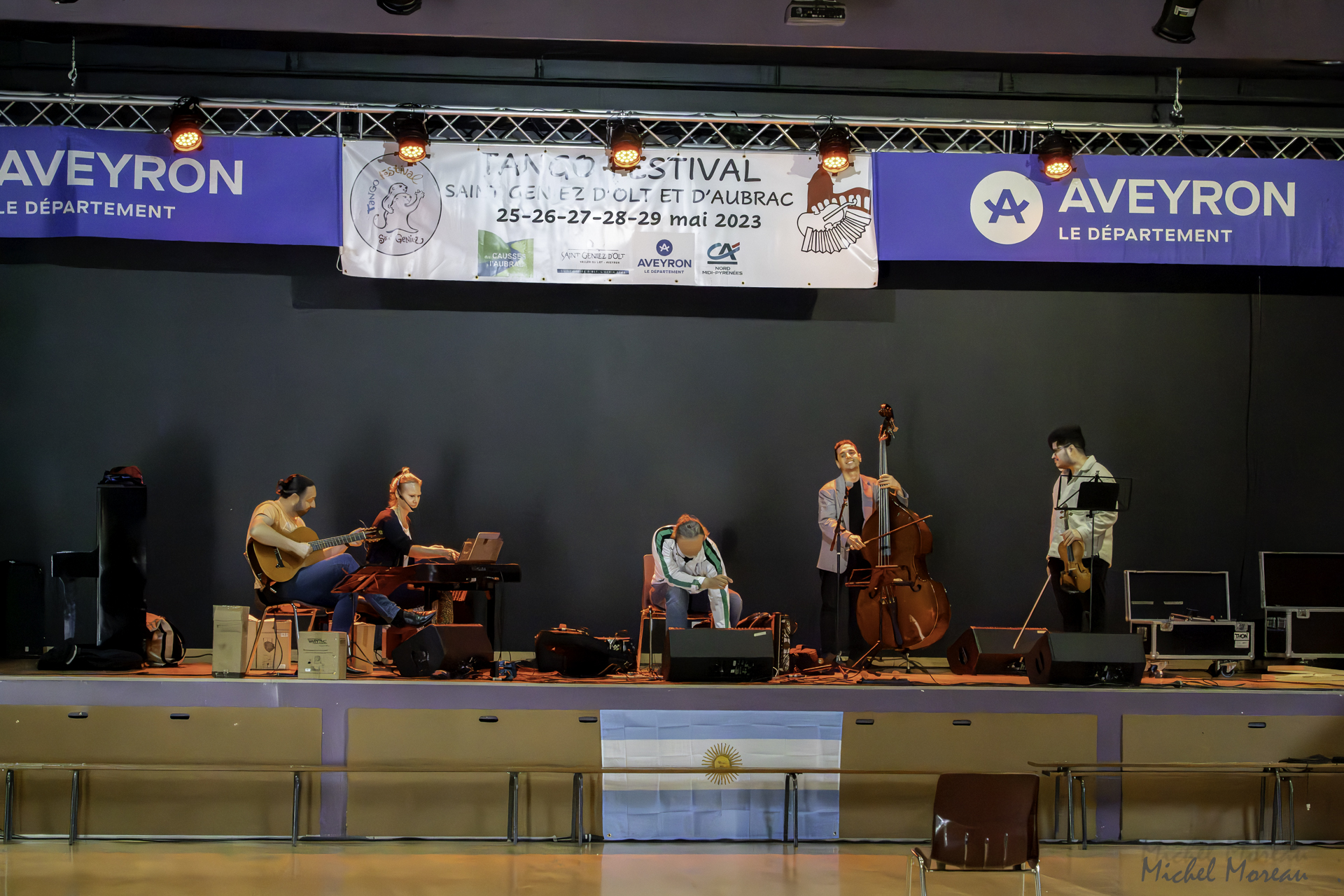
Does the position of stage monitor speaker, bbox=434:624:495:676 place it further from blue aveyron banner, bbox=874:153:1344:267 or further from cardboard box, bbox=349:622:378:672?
blue aveyron banner, bbox=874:153:1344:267

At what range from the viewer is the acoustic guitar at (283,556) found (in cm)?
632

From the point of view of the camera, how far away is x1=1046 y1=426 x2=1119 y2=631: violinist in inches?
265

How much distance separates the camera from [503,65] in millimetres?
7777

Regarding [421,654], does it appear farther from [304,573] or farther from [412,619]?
[304,573]

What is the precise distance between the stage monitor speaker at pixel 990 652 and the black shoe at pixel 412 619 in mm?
3022

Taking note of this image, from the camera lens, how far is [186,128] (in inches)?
263

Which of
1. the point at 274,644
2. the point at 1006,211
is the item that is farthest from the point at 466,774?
the point at 1006,211

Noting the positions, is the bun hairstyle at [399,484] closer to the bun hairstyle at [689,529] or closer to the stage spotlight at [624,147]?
the bun hairstyle at [689,529]

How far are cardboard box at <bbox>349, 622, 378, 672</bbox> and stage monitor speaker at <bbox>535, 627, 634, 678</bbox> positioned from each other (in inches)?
37.9

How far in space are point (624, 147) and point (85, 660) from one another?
4.09 metres

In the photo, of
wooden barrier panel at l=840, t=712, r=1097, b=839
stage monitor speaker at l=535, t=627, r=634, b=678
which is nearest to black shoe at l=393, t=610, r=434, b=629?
stage monitor speaker at l=535, t=627, r=634, b=678

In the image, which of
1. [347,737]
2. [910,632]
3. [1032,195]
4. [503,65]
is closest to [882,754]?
[910,632]

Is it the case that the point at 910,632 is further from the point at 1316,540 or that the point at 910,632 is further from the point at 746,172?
the point at 1316,540

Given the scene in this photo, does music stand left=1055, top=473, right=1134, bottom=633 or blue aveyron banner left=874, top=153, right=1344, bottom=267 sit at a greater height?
blue aveyron banner left=874, top=153, right=1344, bottom=267
